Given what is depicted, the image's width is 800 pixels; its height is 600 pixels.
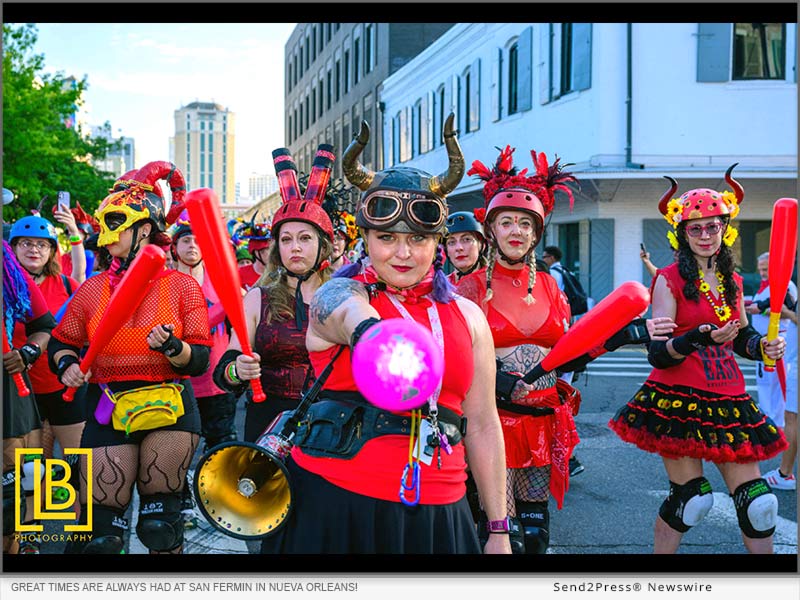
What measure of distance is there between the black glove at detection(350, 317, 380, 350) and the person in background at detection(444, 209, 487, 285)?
3.92 m

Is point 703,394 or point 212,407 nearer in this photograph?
point 703,394

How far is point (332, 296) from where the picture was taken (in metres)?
2.58

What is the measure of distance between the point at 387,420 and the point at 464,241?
12.2 feet

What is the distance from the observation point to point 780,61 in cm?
1512

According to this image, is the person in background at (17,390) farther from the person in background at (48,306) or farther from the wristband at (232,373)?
the wristband at (232,373)

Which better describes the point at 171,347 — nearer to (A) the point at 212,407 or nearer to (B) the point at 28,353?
(B) the point at 28,353

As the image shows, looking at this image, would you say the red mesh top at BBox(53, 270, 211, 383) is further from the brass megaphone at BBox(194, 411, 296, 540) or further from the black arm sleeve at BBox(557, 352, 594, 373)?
the black arm sleeve at BBox(557, 352, 594, 373)

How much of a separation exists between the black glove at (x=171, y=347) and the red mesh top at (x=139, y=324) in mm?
140

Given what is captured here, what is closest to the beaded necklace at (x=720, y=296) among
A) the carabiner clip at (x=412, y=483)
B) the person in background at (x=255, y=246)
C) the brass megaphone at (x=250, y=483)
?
the carabiner clip at (x=412, y=483)

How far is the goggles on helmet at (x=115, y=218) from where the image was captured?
4.03 metres

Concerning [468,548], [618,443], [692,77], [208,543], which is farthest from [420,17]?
[692,77]

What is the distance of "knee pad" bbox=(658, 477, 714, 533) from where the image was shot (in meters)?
4.32

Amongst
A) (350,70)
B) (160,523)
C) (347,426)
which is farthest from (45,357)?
(350,70)

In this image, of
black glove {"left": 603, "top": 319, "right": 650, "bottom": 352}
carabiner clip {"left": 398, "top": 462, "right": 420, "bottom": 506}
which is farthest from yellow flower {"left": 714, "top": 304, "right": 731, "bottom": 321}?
carabiner clip {"left": 398, "top": 462, "right": 420, "bottom": 506}
